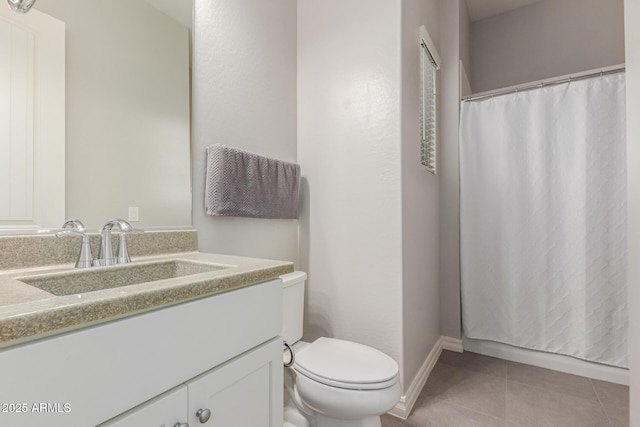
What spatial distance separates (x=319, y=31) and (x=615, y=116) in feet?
6.04

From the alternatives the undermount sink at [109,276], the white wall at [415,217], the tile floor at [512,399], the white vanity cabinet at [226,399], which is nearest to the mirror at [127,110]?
the undermount sink at [109,276]

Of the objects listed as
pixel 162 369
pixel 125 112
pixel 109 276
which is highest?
pixel 125 112

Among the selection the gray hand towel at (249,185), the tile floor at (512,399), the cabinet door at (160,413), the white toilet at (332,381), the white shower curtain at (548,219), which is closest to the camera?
the cabinet door at (160,413)

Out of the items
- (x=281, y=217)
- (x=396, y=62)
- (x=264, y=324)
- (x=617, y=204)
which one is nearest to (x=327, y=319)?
(x=281, y=217)

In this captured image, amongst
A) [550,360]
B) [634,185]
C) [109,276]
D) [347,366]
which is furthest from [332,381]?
[550,360]

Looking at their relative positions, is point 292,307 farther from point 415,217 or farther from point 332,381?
point 415,217

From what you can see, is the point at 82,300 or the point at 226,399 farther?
the point at 226,399

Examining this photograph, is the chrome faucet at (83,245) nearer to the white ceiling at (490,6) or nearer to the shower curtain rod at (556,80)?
the shower curtain rod at (556,80)

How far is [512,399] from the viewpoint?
1.70m

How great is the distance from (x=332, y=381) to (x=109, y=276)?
0.84m

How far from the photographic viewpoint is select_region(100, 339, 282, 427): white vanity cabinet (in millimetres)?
600

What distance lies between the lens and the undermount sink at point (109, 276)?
2.55 feet

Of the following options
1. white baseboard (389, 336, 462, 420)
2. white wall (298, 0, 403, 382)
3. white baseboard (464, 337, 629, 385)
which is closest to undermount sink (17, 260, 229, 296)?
white wall (298, 0, 403, 382)

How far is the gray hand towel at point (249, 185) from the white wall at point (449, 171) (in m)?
1.26
